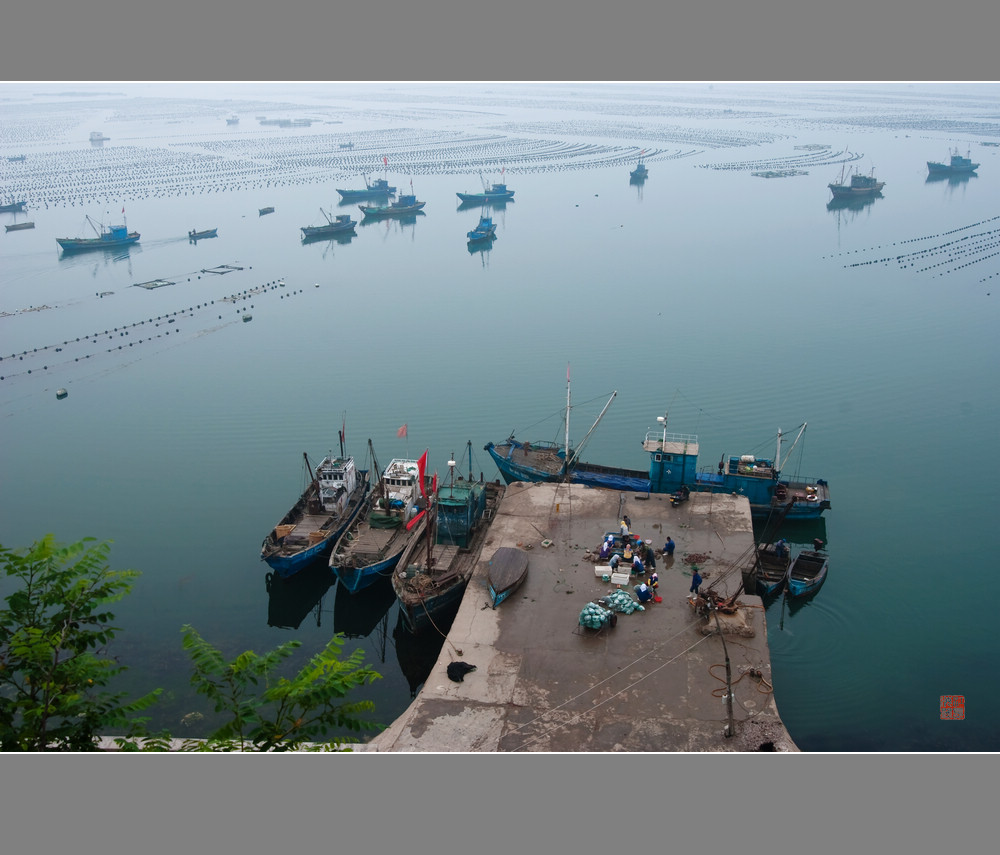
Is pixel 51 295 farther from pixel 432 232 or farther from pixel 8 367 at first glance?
pixel 432 232

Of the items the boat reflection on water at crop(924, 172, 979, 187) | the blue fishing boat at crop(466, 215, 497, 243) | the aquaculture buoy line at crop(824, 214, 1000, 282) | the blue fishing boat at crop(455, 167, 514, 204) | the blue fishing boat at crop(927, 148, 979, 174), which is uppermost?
the blue fishing boat at crop(927, 148, 979, 174)

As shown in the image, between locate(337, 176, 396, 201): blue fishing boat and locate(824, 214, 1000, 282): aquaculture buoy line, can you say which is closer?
locate(824, 214, 1000, 282): aquaculture buoy line

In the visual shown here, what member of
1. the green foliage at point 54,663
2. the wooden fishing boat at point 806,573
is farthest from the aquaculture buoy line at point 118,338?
the wooden fishing boat at point 806,573

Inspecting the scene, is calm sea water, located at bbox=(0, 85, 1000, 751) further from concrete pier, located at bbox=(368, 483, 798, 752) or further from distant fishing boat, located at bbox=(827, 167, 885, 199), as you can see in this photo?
concrete pier, located at bbox=(368, 483, 798, 752)

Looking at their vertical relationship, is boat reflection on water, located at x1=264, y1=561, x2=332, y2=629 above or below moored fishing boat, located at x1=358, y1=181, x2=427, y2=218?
below

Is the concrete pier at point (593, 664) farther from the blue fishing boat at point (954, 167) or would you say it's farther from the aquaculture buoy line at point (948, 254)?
the blue fishing boat at point (954, 167)

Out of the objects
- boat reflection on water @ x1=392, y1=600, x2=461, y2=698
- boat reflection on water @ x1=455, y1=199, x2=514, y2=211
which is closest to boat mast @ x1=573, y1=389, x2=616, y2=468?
boat reflection on water @ x1=392, y1=600, x2=461, y2=698
